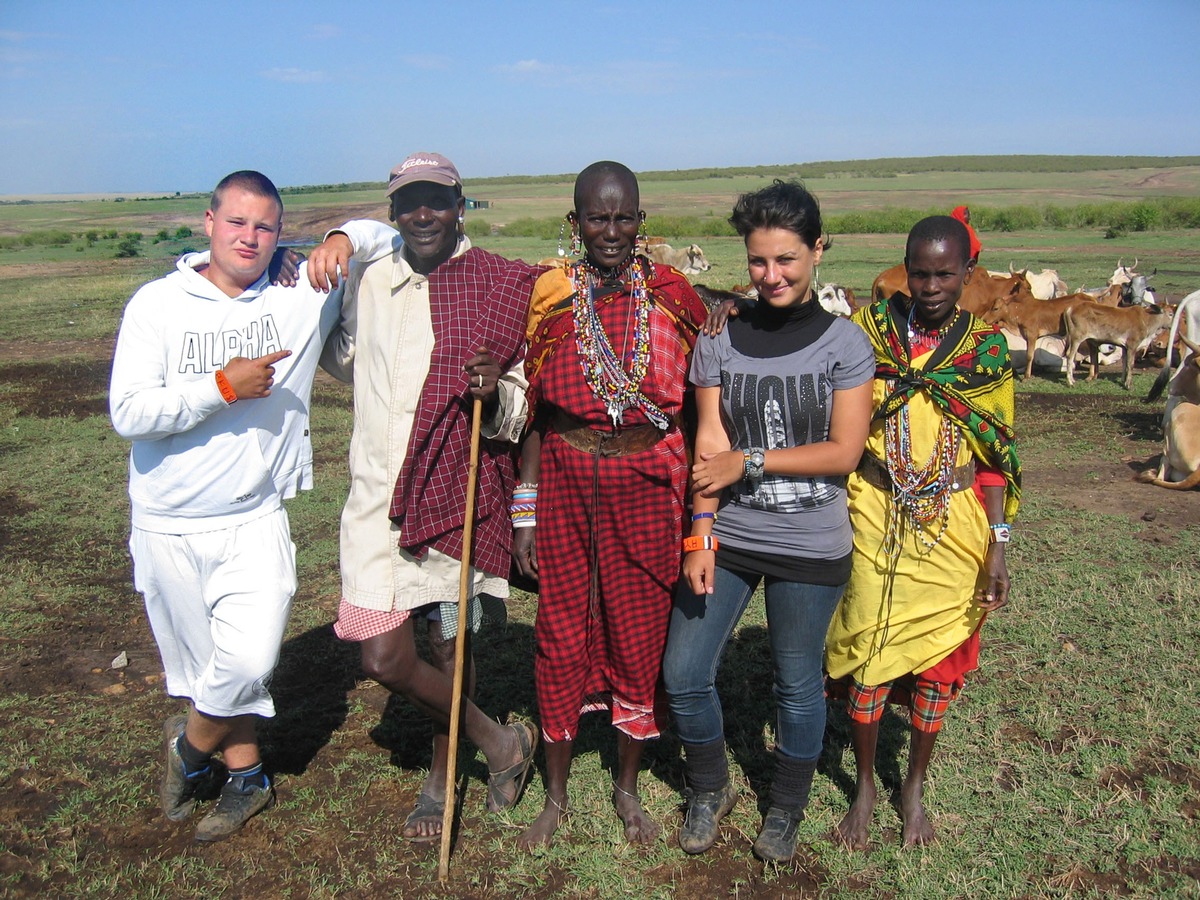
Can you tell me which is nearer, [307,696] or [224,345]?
[224,345]

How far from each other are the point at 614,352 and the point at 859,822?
187 cm

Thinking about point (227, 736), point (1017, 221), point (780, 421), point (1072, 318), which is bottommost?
point (227, 736)

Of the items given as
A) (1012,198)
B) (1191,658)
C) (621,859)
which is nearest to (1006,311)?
(1191,658)

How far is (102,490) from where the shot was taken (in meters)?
7.63

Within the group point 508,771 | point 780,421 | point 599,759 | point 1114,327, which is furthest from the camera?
point 1114,327

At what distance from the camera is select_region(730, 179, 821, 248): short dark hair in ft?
9.49

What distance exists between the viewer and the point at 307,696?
15.0 feet

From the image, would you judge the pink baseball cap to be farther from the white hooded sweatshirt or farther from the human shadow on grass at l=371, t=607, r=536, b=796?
the human shadow on grass at l=371, t=607, r=536, b=796

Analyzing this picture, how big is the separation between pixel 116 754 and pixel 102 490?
419 centimetres

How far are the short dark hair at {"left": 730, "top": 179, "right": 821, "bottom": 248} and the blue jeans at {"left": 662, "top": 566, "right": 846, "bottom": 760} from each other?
3.58ft

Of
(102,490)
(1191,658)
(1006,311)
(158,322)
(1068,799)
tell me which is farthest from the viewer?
(1006,311)

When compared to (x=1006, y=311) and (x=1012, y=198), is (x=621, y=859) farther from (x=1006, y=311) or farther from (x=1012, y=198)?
(x=1012, y=198)

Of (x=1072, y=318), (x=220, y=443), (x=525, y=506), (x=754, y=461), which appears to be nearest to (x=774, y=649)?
(x=754, y=461)

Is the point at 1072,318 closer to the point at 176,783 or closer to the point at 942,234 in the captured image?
the point at 942,234
